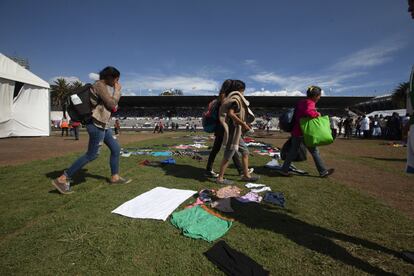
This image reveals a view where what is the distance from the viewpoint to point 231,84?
4457 millimetres

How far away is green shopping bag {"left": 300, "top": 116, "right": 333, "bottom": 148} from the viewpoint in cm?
453

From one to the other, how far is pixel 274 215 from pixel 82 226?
2295 millimetres

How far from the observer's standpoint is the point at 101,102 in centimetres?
386

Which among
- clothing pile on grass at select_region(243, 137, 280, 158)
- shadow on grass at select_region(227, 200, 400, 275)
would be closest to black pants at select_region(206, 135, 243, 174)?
shadow on grass at select_region(227, 200, 400, 275)

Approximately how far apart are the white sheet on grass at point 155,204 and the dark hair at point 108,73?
6.63ft

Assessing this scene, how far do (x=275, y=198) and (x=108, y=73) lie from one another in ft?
11.0

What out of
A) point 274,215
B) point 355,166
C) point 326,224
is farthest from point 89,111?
point 355,166

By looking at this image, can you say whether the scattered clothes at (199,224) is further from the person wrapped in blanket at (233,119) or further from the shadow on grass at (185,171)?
the shadow on grass at (185,171)

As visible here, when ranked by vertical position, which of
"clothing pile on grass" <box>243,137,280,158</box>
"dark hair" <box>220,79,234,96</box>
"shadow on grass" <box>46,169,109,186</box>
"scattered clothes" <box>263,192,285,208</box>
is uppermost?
"dark hair" <box>220,79,234,96</box>

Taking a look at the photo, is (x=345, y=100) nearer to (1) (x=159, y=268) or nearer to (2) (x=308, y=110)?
(2) (x=308, y=110)

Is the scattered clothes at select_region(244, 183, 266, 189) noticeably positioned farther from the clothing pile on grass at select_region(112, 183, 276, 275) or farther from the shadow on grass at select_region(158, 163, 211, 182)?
the shadow on grass at select_region(158, 163, 211, 182)

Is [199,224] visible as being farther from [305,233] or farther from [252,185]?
[252,185]

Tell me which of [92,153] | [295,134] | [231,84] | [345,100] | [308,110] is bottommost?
[92,153]

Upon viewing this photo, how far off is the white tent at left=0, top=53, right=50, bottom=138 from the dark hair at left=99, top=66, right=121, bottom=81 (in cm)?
1567
